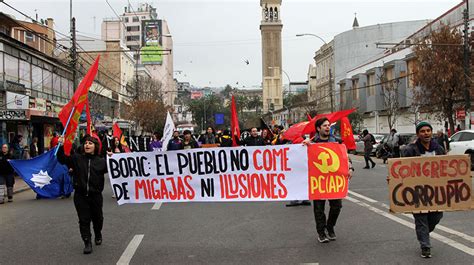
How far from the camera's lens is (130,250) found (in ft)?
21.4

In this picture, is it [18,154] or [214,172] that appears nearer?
[214,172]

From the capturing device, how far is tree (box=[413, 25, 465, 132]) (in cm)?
2641

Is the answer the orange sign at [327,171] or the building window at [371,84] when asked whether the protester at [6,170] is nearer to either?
the orange sign at [327,171]

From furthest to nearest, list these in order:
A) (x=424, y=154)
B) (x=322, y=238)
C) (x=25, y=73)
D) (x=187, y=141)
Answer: (x=25, y=73) → (x=187, y=141) → (x=322, y=238) → (x=424, y=154)

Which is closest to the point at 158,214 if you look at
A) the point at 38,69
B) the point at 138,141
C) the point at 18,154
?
the point at 18,154

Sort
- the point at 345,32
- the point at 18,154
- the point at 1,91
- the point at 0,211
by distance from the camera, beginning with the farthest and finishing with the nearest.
A: 1. the point at 345,32
2. the point at 1,91
3. the point at 18,154
4. the point at 0,211

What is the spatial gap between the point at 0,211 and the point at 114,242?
5375mm

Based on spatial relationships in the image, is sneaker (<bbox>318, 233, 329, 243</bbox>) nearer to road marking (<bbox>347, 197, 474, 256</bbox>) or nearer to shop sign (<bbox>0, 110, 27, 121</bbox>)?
road marking (<bbox>347, 197, 474, 256</bbox>)

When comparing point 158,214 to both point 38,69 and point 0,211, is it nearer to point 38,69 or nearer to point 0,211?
point 0,211

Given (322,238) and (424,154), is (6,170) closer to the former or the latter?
(322,238)

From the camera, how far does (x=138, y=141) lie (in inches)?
1059

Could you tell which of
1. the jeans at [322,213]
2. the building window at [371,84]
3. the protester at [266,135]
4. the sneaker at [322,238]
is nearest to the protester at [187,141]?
the protester at [266,135]

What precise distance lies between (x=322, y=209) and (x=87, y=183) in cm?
319

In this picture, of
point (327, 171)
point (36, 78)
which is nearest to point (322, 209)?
point (327, 171)
